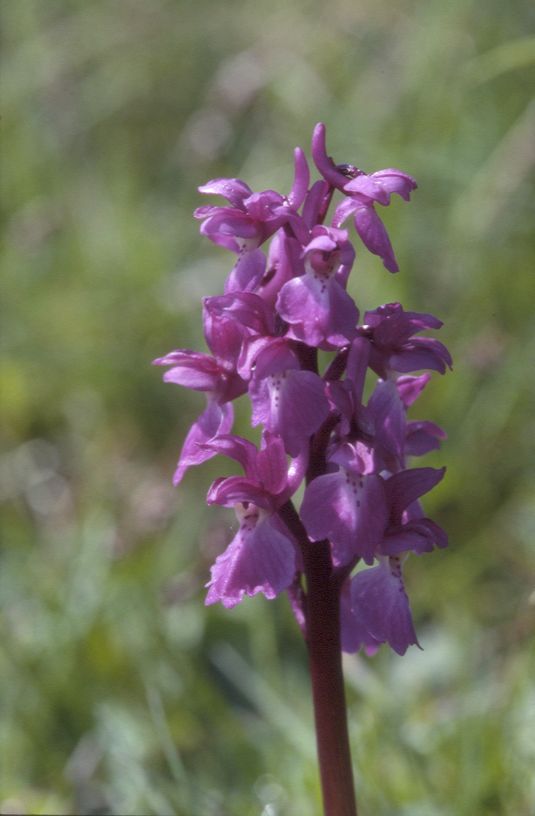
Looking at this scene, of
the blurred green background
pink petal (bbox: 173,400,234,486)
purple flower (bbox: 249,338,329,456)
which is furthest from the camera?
the blurred green background

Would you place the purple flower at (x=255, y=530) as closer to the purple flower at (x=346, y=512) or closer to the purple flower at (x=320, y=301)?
the purple flower at (x=346, y=512)

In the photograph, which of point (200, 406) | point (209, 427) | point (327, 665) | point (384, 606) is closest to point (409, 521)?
point (384, 606)

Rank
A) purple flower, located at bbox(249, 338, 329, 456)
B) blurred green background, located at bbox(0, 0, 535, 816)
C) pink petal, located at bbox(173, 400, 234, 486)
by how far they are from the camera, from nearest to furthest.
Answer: purple flower, located at bbox(249, 338, 329, 456) → pink petal, located at bbox(173, 400, 234, 486) → blurred green background, located at bbox(0, 0, 535, 816)

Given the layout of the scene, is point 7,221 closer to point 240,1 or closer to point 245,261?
point 240,1

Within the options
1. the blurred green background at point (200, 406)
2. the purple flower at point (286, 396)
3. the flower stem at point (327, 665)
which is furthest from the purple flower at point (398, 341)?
the blurred green background at point (200, 406)

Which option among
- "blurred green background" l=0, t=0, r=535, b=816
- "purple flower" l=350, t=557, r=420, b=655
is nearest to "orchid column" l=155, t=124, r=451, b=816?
"purple flower" l=350, t=557, r=420, b=655

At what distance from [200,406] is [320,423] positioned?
2525 mm

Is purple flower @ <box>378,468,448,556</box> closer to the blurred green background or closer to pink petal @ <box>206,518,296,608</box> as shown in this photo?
pink petal @ <box>206,518,296,608</box>

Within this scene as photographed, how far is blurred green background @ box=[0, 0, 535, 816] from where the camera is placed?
2.41 m

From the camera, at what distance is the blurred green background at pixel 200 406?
241 cm

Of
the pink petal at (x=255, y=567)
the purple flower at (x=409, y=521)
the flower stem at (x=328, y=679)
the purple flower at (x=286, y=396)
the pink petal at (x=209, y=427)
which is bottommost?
the flower stem at (x=328, y=679)

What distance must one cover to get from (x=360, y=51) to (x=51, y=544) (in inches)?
103

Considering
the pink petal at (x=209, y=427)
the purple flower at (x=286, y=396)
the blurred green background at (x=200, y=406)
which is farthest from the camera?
the blurred green background at (x=200, y=406)

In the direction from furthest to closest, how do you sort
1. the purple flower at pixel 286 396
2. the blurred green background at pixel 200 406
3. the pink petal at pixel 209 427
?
the blurred green background at pixel 200 406
the pink petal at pixel 209 427
the purple flower at pixel 286 396
